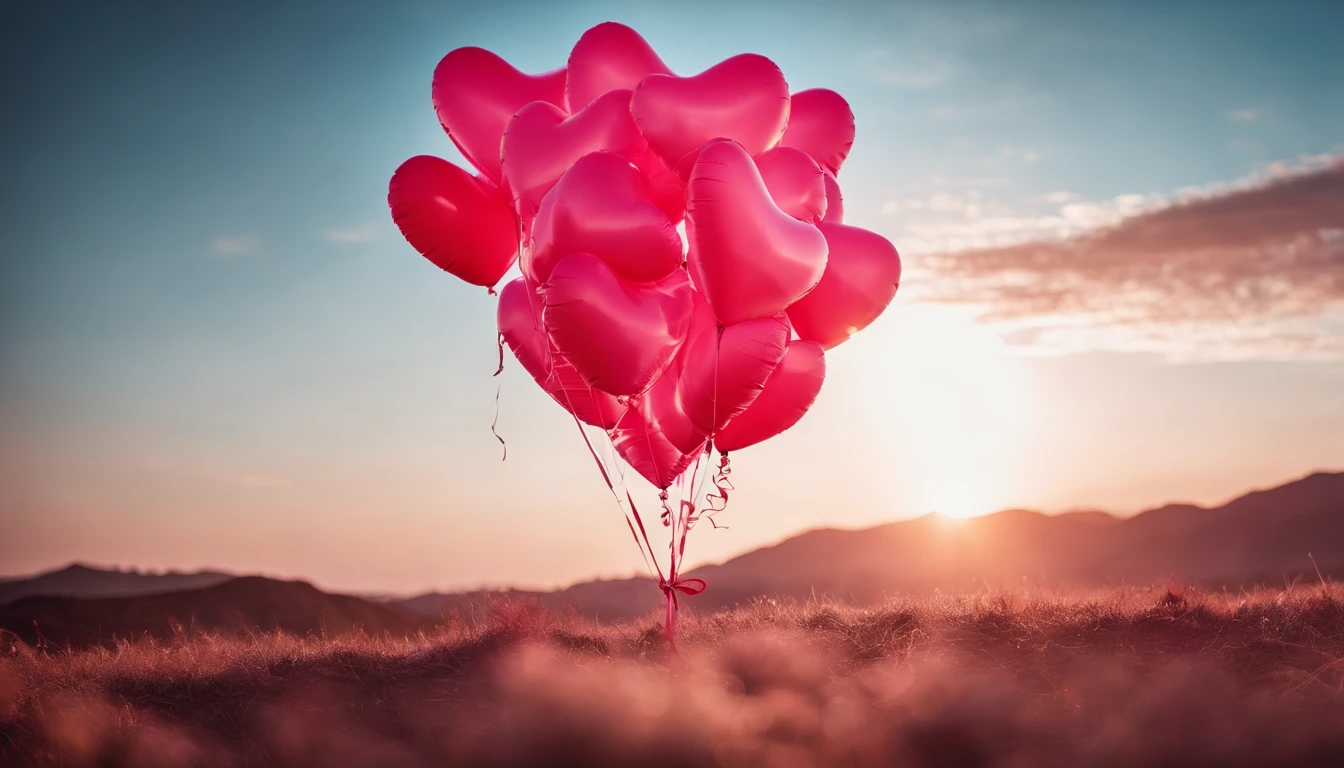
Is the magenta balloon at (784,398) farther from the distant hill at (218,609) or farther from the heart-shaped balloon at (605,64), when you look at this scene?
the distant hill at (218,609)

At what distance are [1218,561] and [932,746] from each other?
31499 mm

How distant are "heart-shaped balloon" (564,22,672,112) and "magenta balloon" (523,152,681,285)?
3.13ft

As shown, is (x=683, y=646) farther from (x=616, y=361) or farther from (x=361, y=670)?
(x=616, y=361)

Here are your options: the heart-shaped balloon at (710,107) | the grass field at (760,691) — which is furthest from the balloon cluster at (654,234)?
the grass field at (760,691)

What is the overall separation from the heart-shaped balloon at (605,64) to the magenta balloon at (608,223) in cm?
96

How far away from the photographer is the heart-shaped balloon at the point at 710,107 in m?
6.44

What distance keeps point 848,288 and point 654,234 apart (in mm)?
1684

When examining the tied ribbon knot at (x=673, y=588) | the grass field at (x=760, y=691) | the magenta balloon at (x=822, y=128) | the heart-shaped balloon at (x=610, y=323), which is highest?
the magenta balloon at (x=822, y=128)

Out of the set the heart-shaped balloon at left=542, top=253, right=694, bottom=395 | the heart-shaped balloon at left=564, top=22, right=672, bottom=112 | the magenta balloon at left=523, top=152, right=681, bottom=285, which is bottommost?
the heart-shaped balloon at left=542, top=253, right=694, bottom=395

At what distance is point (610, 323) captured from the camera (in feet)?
21.1

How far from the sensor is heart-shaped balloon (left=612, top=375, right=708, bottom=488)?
301 inches

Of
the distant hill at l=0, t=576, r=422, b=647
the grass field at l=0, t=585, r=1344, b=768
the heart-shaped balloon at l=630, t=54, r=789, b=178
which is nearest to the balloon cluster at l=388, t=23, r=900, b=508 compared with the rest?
the heart-shaped balloon at l=630, t=54, r=789, b=178

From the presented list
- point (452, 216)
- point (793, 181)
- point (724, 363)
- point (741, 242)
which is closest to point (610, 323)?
point (724, 363)

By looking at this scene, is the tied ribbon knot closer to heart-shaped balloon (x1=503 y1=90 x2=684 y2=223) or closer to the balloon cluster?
the balloon cluster
